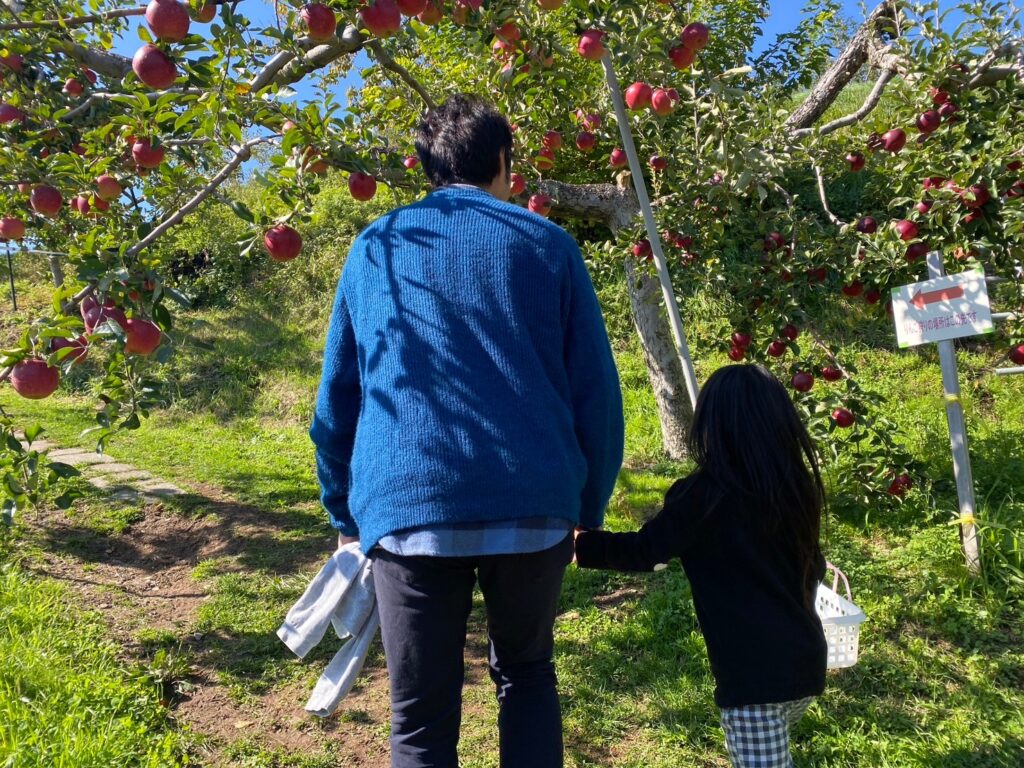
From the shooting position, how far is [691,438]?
1.67 metres

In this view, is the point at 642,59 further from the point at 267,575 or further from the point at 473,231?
the point at 267,575

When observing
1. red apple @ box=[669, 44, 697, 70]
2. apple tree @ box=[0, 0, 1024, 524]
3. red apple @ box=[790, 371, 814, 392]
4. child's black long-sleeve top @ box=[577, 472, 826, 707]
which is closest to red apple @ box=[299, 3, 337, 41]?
apple tree @ box=[0, 0, 1024, 524]

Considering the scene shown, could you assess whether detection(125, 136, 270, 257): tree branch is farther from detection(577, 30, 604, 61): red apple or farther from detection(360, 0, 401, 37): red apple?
detection(577, 30, 604, 61): red apple

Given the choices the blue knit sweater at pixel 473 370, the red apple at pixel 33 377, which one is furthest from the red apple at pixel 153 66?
the blue knit sweater at pixel 473 370

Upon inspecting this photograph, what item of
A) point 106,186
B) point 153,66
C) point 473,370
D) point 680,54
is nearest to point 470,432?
point 473,370

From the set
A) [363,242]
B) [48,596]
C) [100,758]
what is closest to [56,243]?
[48,596]

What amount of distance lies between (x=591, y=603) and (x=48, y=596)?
2.33 meters

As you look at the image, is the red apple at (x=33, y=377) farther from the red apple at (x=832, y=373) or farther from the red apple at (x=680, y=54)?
the red apple at (x=832, y=373)

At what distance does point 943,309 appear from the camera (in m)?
2.59

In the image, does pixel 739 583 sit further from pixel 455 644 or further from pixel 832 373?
pixel 832 373

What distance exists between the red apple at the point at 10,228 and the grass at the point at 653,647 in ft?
4.48

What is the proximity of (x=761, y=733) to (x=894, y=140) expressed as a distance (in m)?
2.66

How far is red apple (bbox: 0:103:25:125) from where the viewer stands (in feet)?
8.05

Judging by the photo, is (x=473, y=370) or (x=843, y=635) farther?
(x=843, y=635)
